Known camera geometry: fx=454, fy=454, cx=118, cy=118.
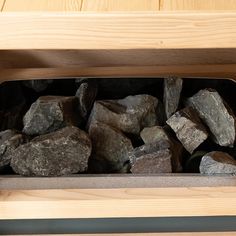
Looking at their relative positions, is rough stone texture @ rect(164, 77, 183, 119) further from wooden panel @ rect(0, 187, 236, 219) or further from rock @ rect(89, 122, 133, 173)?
wooden panel @ rect(0, 187, 236, 219)

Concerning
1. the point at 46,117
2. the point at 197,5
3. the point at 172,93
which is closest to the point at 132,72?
the point at 172,93

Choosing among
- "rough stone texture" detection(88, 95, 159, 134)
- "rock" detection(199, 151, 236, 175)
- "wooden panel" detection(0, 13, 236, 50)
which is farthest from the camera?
"rough stone texture" detection(88, 95, 159, 134)

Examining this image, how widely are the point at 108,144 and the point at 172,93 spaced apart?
0.16m

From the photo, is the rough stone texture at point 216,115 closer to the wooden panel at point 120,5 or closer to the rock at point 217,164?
the rock at point 217,164

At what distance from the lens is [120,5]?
62cm

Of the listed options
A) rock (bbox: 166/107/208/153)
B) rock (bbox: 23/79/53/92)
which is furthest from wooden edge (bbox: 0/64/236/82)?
rock (bbox: 166/107/208/153)

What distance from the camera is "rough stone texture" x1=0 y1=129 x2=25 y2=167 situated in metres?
0.79

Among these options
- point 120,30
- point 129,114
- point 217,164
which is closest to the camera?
point 120,30

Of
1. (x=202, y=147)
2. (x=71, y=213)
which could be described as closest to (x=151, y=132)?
(x=202, y=147)

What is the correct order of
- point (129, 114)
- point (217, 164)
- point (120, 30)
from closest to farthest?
1. point (120, 30)
2. point (217, 164)
3. point (129, 114)

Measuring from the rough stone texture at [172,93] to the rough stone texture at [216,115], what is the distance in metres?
0.04

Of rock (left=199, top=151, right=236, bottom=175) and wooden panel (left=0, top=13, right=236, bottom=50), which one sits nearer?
wooden panel (left=0, top=13, right=236, bottom=50)

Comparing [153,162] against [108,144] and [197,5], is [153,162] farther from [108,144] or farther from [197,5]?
[197,5]

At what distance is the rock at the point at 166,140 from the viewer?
78 centimetres
